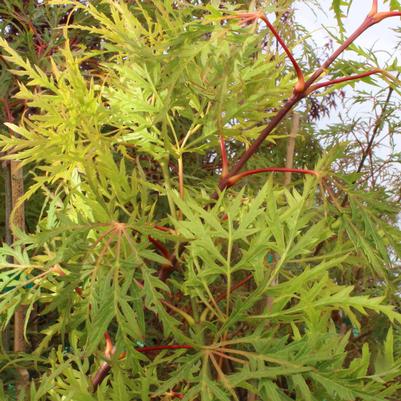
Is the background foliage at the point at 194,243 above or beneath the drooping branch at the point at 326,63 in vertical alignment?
beneath

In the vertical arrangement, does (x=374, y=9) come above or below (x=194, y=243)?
above

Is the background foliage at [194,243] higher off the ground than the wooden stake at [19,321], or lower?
higher

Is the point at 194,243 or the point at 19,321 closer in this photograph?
the point at 194,243

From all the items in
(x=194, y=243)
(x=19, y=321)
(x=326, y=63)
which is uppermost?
(x=326, y=63)

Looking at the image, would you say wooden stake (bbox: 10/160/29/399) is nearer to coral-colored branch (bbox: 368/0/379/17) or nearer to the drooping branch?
the drooping branch

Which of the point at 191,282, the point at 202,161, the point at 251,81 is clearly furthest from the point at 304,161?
the point at 191,282

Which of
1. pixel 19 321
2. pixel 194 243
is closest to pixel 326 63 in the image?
pixel 194 243

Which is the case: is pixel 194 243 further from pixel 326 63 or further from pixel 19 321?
pixel 19 321

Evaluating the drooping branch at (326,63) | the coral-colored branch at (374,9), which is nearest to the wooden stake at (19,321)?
the drooping branch at (326,63)

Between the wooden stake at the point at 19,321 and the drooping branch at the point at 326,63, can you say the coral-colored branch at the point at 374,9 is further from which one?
the wooden stake at the point at 19,321

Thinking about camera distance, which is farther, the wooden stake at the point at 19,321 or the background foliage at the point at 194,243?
the wooden stake at the point at 19,321

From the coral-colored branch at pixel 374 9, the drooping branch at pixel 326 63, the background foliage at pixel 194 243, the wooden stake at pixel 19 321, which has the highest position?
the coral-colored branch at pixel 374 9

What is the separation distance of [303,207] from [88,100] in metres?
0.23

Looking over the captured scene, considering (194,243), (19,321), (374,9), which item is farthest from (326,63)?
(19,321)
